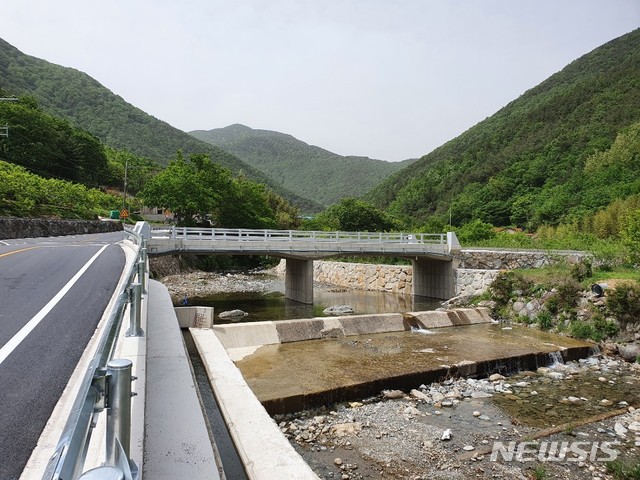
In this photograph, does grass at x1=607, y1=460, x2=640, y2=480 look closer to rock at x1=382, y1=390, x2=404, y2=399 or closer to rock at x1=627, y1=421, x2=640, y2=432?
rock at x1=627, y1=421, x2=640, y2=432

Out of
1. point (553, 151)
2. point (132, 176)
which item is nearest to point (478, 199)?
point (553, 151)

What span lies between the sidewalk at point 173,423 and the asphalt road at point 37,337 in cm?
102

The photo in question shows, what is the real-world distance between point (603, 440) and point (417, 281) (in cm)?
2532

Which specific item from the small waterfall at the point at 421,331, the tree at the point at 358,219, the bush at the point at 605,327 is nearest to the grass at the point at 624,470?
the small waterfall at the point at 421,331

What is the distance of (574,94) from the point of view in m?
82.6

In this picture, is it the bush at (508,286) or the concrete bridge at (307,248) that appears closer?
the bush at (508,286)

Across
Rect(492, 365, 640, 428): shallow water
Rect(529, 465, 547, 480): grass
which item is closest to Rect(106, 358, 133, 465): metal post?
Rect(529, 465, 547, 480): grass

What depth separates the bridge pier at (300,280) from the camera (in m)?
28.2

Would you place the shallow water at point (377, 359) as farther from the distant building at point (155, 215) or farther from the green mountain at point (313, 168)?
the green mountain at point (313, 168)

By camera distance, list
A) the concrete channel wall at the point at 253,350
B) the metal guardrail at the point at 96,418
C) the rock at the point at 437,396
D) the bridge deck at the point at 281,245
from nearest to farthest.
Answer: the metal guardrail at the point at 96,418 → the concrete channel wall at the point at 253,350 → the rock at the point at 437,396 → the bridge deck at the point at 281,245

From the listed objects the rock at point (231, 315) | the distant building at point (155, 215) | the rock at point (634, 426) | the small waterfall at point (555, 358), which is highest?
the distant building at point (155, 215)

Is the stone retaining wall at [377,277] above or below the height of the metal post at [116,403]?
below

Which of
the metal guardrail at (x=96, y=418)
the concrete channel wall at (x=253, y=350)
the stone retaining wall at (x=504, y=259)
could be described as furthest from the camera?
the stone retaining wall at (x=504, y=259)

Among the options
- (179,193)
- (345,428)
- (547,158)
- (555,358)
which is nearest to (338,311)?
(555,358)
